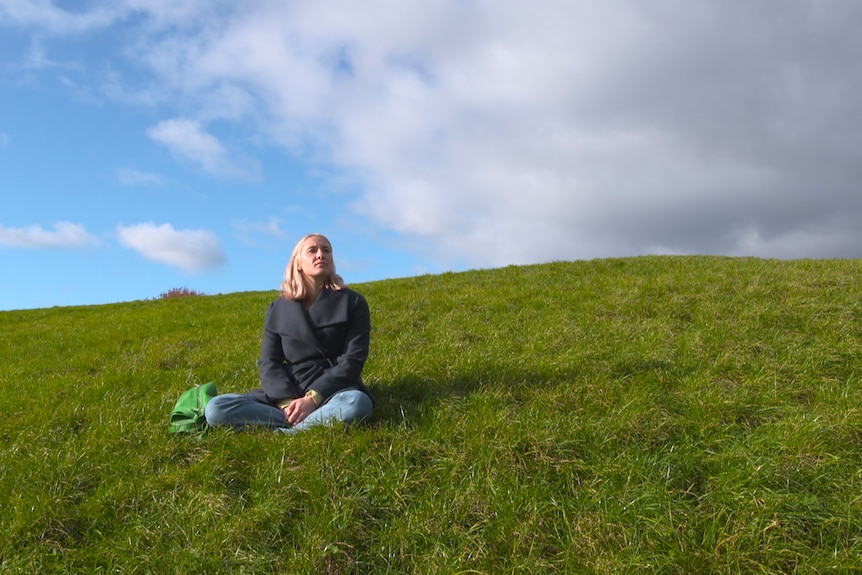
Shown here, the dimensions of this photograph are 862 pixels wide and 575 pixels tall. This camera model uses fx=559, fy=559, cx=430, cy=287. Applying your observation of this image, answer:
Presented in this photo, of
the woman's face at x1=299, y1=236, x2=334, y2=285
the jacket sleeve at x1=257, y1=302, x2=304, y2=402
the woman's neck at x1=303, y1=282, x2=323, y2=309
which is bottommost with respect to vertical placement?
the jacket sleeve at x1=257, y1=302, x2=304, y2=402

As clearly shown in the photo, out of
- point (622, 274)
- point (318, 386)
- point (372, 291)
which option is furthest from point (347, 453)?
point (622, 274)

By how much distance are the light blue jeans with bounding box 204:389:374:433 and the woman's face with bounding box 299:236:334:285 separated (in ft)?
4.94

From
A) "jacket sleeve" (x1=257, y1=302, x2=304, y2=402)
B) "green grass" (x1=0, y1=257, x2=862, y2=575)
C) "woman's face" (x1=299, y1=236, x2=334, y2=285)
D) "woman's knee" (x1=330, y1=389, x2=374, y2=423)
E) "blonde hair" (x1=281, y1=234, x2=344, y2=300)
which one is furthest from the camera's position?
"blonde hair" (x1=281, y1=234, x2=344, y2=300)

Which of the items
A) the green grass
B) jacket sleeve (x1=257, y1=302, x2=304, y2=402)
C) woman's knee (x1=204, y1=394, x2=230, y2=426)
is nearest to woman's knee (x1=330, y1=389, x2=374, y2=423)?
the green grass

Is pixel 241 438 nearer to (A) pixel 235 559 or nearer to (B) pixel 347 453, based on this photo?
(B) pixel 347 453

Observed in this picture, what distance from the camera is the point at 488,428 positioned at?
5754 mm

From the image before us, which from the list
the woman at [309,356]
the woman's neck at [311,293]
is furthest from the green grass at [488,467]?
the woman's neck at [311,293]

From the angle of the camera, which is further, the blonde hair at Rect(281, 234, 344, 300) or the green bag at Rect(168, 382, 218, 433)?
the blonde hair at Rect(281, 234, 344, 300)

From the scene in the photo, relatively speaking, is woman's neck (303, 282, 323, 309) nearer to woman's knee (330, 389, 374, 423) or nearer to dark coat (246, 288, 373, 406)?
dark coat (246, 288, 373, 406)

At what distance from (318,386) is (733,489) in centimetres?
415

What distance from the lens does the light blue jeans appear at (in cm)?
590

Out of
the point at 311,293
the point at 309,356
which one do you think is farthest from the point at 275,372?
the point at 311,293

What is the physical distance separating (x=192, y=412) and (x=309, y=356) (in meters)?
1.40

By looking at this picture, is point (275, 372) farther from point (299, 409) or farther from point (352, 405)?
point (352, 405)
